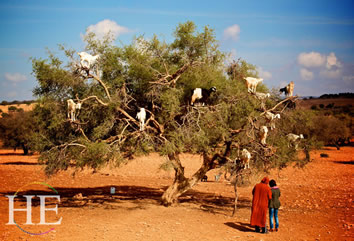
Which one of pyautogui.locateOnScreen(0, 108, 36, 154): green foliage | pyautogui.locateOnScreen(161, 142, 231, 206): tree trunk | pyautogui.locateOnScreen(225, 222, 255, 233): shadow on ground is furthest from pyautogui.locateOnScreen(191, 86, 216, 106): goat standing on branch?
pyautogui.locateOnScreen(0, 108, 36, 154): green foliage

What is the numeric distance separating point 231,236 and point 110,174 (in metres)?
15.3

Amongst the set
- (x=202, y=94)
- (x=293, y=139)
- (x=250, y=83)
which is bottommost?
(x=293, y=139)

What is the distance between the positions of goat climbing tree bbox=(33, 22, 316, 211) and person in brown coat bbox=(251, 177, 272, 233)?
152 centimetres

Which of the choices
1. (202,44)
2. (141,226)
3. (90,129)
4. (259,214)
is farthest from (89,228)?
(202,44)

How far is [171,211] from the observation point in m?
11.5

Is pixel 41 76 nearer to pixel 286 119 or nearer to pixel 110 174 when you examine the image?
pixel 286 119

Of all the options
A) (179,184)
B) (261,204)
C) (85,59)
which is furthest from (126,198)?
(261,204)

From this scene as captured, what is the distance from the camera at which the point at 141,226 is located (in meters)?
9.58

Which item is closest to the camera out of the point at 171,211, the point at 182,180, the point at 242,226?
the point at 242,226

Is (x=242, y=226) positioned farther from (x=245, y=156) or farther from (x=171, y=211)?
(x=171, y=211)

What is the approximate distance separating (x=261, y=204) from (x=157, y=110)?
5.08m

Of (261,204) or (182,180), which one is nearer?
(261,204)

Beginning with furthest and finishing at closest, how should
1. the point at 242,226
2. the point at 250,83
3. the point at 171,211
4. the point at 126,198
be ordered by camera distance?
the point at 126,198
the point at 171,211
the point at 250,83
the point at 242,226

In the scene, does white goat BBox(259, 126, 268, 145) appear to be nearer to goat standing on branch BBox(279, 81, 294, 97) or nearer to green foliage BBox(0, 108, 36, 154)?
goat standing on branch BBox(279, 81, 294, 97)
